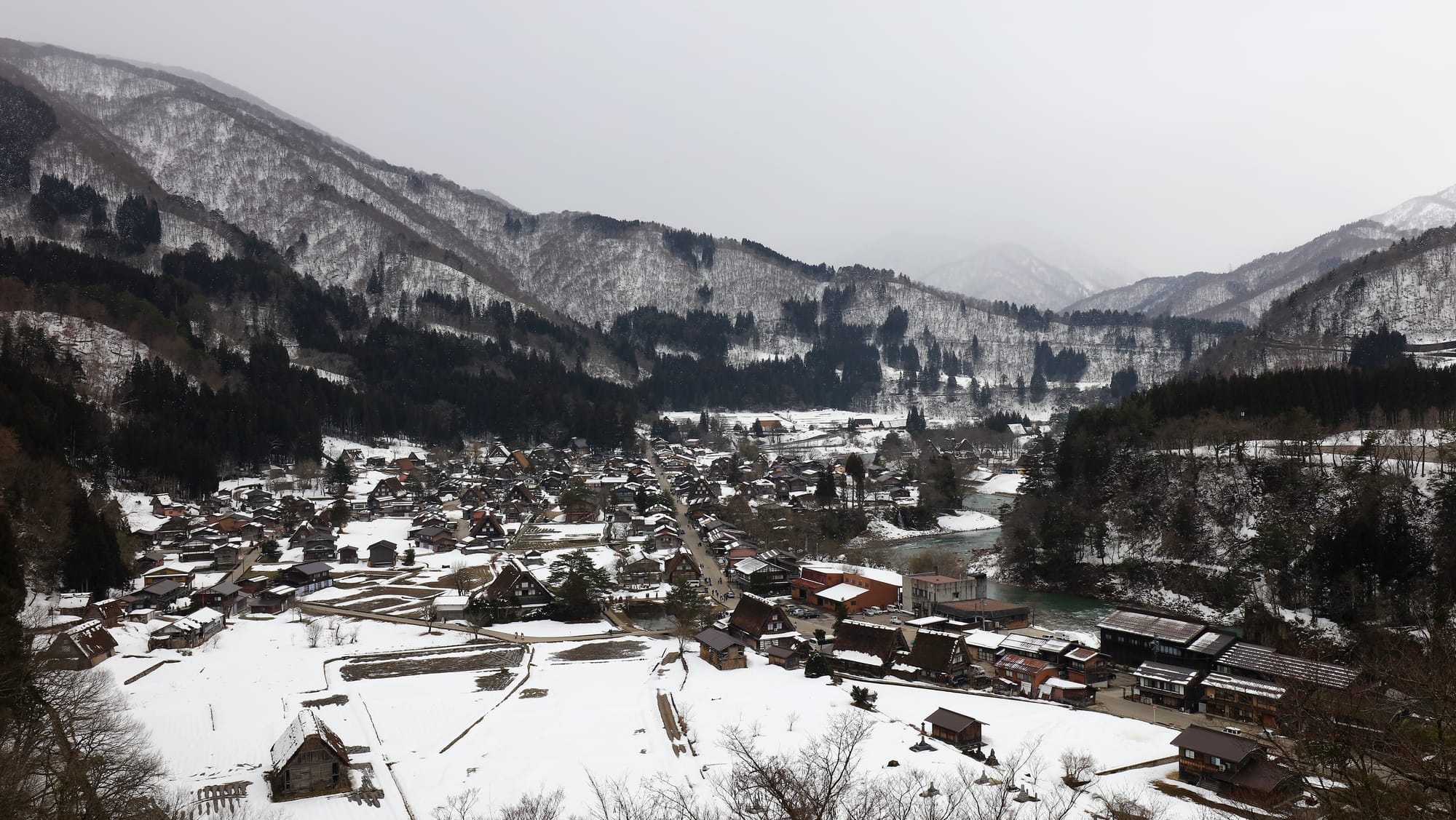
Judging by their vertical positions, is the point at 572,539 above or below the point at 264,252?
below

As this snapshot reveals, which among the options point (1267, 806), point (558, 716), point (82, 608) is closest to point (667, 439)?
point (82, 608)

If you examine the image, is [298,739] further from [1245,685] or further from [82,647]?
[1245,685]

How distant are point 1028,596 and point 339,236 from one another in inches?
6477

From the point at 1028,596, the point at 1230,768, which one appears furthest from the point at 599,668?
the point at 1028,596

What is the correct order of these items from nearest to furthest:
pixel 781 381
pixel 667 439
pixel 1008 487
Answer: pixel 1008 487
pixel 667 439
pixel 781 381

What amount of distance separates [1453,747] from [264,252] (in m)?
152

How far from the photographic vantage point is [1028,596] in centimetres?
4172

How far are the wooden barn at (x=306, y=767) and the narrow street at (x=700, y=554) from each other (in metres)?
21.1

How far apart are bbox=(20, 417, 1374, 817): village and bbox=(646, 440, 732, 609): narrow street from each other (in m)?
0.53

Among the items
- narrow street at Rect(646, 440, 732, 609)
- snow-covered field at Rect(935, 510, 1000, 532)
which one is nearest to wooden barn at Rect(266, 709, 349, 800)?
narrow street at Rect(646, 440, 732, 609)

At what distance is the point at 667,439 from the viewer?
105875 mm

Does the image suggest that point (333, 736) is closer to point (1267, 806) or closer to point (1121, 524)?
point (1267, 806)

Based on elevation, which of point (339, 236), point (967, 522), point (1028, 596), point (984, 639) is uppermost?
point (339, 236)

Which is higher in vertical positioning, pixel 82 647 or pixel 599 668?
pixel 82 647
